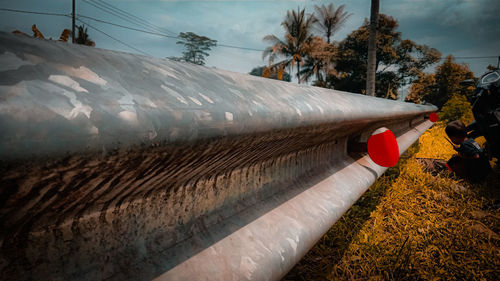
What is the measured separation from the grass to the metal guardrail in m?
0.48

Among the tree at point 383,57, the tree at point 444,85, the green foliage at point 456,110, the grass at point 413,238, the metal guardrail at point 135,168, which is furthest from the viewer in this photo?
the tree at point 383,57

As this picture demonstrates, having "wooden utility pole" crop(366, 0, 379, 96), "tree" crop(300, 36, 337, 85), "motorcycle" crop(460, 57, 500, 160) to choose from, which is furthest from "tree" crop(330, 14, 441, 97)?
"motorcycle" crop(460, 57, 500, 160)

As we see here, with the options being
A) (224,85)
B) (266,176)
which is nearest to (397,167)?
(266,176)

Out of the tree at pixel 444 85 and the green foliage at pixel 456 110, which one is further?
the tree at pixel 444 85

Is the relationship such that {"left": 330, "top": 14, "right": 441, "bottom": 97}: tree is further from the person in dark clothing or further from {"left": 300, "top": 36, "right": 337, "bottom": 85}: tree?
the person in dark clothing

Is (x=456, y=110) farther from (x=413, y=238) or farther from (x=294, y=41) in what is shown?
(x=294, y=41)

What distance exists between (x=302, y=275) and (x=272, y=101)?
71 cm

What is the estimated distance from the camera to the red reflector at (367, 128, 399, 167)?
0.89 meters

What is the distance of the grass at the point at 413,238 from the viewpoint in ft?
2.77

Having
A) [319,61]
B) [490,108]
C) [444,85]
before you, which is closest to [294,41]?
[319,61]

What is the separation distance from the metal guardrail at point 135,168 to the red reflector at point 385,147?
50 centimetres

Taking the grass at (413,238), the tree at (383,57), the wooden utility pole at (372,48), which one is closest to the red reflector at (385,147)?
the grass at (413,238)

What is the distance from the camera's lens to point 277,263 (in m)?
0.43

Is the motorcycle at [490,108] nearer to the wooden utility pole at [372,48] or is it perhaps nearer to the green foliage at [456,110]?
the green foliage at [456,110]
